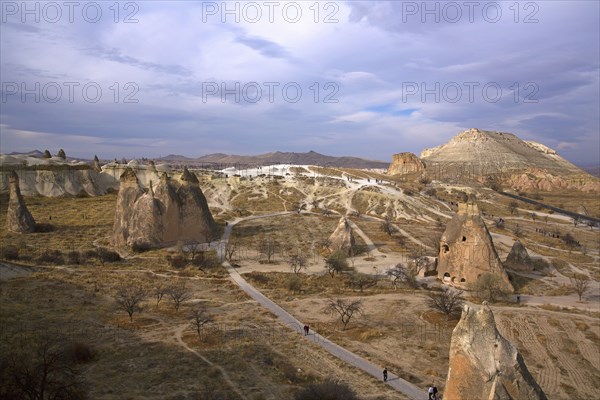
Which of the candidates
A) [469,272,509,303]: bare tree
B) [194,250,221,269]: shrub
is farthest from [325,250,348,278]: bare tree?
[469,272,509,303]: bare tree

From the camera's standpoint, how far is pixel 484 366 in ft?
32.7

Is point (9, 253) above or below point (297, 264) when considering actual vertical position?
above

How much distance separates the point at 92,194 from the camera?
2879 inches

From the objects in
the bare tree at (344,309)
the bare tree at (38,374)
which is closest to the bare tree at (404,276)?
the bare tree at (344,309)

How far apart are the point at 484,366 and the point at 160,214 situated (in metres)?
36.4

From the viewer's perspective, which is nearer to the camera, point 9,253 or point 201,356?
point 201,356

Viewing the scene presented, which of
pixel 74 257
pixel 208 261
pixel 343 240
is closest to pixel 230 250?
pixel 208 261

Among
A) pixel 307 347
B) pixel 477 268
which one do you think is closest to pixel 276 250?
pixel 477 268

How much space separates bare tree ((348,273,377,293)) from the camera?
31.8 m

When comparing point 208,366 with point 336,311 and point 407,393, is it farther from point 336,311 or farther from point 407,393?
point 336,311

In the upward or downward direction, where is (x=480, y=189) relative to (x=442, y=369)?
upward

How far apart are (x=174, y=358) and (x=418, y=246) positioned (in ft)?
117

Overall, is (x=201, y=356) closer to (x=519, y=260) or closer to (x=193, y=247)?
(x=193, y=247)

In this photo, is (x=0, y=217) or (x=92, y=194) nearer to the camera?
(x=0, y=217)
